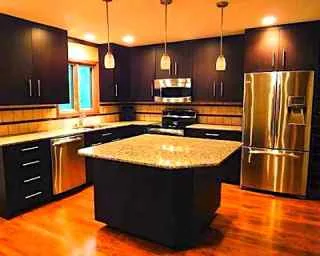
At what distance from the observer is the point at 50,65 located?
362cm

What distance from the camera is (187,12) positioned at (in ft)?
9.99

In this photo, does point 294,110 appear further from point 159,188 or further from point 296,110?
point 159,188

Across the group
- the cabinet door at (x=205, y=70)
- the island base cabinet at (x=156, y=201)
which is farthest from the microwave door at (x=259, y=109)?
the island base cabinet at (x=156, y=201)

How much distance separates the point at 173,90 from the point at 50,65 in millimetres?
2104

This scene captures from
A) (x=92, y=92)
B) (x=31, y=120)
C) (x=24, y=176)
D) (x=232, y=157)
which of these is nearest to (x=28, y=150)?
(x=24, y=176)

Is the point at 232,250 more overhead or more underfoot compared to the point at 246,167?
more underfoot

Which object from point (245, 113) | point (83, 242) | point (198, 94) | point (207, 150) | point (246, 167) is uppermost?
point (198, 94)

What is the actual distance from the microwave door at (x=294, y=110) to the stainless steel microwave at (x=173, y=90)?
1.57 m

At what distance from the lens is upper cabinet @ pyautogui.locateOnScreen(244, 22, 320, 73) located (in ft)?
11.4

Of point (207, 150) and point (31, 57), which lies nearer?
point (207, 150)

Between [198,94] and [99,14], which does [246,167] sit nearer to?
[198,94]

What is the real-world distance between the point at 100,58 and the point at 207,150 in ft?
10.4

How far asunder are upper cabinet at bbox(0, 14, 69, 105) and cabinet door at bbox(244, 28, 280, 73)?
2.69 metres

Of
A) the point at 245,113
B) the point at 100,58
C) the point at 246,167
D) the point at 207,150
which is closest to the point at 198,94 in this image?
the point at 245,113
